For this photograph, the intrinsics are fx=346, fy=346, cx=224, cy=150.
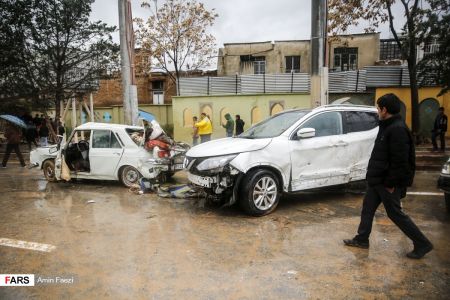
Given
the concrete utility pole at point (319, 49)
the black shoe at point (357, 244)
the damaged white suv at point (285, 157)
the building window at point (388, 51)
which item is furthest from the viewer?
the building window at point (388, 51)

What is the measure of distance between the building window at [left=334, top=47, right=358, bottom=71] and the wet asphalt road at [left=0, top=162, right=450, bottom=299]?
19234 millimetres

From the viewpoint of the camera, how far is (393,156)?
3.76m

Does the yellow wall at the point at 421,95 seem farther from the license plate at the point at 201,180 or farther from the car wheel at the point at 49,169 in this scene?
the car wheel at the point at 49,169

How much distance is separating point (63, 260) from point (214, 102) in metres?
15.4

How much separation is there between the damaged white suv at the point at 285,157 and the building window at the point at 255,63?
19565 mm

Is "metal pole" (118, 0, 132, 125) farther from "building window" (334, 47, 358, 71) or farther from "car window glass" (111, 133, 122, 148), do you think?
"building window" (334, 47, 358, 71)

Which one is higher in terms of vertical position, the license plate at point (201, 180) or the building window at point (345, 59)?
the building window at point (345, 59)

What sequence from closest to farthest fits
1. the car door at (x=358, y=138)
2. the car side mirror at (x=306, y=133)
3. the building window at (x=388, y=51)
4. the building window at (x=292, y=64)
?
the car side mirror at (x=306, y=133) → the car door at (x=358, y=138) → the building window at (x=388, y=51) → the building window at (x=292, y=64)

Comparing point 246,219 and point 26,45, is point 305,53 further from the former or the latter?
point 246,219

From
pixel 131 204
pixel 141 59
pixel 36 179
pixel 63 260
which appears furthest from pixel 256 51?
pixel 63 260

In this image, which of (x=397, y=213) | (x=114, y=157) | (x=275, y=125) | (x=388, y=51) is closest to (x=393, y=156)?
(x=397, y=213)

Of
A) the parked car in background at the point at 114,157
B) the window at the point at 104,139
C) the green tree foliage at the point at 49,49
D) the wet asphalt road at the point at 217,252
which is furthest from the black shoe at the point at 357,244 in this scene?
the green tree foliage at the point at 49,49

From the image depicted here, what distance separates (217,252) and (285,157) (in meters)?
2.16

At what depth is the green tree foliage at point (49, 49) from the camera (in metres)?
13.2
